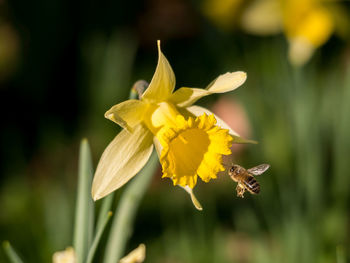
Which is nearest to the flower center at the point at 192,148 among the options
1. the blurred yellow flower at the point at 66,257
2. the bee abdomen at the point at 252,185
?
the bee abdomen at the point at 252,185

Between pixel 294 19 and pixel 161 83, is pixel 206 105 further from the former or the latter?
pixel 161 83

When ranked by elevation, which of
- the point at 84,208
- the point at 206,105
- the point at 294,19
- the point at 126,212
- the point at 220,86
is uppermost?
the point at 220,86

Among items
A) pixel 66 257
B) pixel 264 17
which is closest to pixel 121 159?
pixel 66 257

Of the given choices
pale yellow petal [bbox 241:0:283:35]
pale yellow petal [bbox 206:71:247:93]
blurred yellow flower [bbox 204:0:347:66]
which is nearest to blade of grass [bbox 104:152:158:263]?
pale yellow petal [bbox 206:71:247:93]

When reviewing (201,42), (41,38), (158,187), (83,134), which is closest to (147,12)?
(201,42)

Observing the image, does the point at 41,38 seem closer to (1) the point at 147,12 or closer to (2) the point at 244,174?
(1) the point at 147,12

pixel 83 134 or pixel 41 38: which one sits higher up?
pixel 41 38

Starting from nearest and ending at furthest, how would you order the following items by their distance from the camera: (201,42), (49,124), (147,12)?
(49,124)
(201,42)
(147,12)
